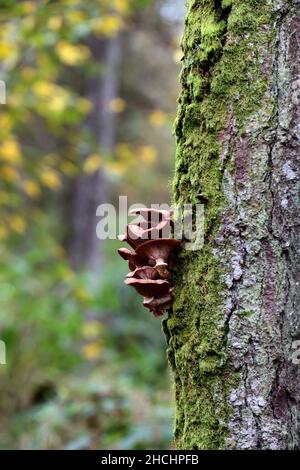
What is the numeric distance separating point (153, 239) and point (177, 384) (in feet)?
1.41

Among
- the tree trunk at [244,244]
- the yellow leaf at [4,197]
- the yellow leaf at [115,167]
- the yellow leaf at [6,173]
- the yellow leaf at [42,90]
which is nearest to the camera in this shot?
the tree trunk at [244,244]

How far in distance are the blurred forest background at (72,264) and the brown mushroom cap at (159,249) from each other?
2430mm

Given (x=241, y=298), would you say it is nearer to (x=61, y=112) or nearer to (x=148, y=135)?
(x=61, y=112)

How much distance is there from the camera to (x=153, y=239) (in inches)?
62.0

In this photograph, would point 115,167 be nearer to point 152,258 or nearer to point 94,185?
point 94,185

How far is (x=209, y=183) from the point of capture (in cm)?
154

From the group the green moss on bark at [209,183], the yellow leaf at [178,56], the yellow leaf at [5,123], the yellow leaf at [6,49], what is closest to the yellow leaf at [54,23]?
the yellow leaf at [6,49]

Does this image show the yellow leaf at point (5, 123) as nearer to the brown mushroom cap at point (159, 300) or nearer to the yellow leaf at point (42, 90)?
the yellow leaf at point (42, 90)

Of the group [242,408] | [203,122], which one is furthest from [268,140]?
[242,408]

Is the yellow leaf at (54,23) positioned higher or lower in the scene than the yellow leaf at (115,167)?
higher

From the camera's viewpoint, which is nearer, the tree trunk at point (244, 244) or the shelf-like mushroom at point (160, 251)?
the tree trunk at point (244, 244)

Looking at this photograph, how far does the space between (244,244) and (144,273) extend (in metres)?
0.29

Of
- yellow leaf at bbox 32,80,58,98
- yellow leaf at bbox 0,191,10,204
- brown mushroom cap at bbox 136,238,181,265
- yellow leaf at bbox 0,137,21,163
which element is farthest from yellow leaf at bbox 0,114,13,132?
brown mushroom cap at bbox 136,238,181,265

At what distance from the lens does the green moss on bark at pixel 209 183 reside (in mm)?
1476
